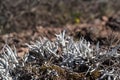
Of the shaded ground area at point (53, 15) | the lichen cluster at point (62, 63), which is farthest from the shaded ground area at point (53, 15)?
the lichen cluster at point (62, 63)

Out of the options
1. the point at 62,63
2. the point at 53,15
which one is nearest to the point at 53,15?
the point at 53,15

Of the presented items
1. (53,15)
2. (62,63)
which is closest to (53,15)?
(53,15)

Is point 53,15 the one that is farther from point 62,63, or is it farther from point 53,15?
point 62,63

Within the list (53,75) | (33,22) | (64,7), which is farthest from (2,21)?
(53,75)

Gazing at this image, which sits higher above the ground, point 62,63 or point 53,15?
point 53,15

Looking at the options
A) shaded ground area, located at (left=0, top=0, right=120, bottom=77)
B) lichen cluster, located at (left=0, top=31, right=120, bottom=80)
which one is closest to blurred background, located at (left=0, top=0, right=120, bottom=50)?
shaded ground area, located at (left=0, top=0, right=120, bottom=77)

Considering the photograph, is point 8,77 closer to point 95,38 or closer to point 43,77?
point 43,77

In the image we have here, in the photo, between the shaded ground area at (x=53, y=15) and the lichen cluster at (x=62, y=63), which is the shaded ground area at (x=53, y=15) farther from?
the lichen cluster at (x=62, y=63)

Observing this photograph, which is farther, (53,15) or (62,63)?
(53,15)
